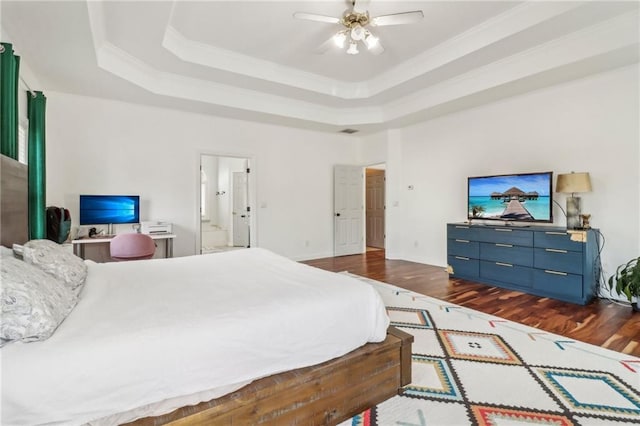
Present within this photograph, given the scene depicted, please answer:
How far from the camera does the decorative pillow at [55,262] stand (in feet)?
5.90

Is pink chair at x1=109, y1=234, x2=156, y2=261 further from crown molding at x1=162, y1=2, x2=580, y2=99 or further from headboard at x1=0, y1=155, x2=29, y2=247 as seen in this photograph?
crown molding at x1=162, y1=2, x2=580, y2=99

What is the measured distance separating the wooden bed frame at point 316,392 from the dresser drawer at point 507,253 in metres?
2.84

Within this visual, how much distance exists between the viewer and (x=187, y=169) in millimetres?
5188

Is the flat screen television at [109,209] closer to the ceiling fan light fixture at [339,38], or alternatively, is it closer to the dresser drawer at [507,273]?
the ceiling fan light fixture at [339,38]

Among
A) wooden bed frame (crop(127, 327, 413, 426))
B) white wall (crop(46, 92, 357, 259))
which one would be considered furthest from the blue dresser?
white wall (crop(46, 92, 357, 259))

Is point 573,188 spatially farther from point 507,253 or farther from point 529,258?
point 507,253

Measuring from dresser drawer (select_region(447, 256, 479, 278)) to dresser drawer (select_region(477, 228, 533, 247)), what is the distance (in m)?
0.37

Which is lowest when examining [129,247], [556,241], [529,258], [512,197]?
[529,258]

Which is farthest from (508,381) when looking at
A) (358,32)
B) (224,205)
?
(224,205)

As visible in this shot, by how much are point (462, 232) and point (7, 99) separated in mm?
5209

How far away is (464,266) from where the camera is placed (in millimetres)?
4660

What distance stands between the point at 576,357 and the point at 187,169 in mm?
5314

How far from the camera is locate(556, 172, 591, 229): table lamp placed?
11.8ft

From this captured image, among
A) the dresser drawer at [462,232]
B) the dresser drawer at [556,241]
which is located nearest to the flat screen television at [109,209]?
the dresser drawer at [462,232]
